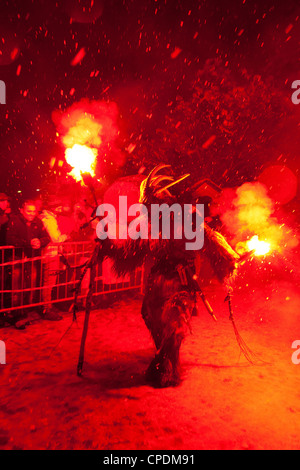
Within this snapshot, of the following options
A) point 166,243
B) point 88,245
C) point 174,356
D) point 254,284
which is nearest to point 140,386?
point 174,356

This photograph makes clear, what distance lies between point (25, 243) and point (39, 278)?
90cm

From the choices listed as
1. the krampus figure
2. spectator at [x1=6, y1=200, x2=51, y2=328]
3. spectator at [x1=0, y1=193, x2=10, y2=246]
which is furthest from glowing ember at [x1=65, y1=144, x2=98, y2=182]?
the krampus figure

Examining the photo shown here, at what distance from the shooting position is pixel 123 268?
14.5 ft

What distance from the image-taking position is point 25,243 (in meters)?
6.81

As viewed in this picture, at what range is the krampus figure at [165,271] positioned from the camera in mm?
4309

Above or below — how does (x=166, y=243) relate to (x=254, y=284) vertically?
above

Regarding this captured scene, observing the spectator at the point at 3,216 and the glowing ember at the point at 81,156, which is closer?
the spectator at the point at 3,216

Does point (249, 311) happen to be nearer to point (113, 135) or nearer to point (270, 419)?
point (270, 419)

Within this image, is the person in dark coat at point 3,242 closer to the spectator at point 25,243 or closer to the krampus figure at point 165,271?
the spectator at point 25,243

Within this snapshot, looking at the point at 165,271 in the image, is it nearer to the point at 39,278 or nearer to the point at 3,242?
the point at 39,278

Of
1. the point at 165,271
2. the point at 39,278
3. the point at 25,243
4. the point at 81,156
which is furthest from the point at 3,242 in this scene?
the point at 81,156

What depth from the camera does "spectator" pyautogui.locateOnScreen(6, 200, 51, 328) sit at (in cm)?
679

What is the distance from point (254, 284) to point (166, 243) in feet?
22.7

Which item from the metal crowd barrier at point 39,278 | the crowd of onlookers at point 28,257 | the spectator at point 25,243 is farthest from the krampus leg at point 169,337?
the spectator at point 25,243
